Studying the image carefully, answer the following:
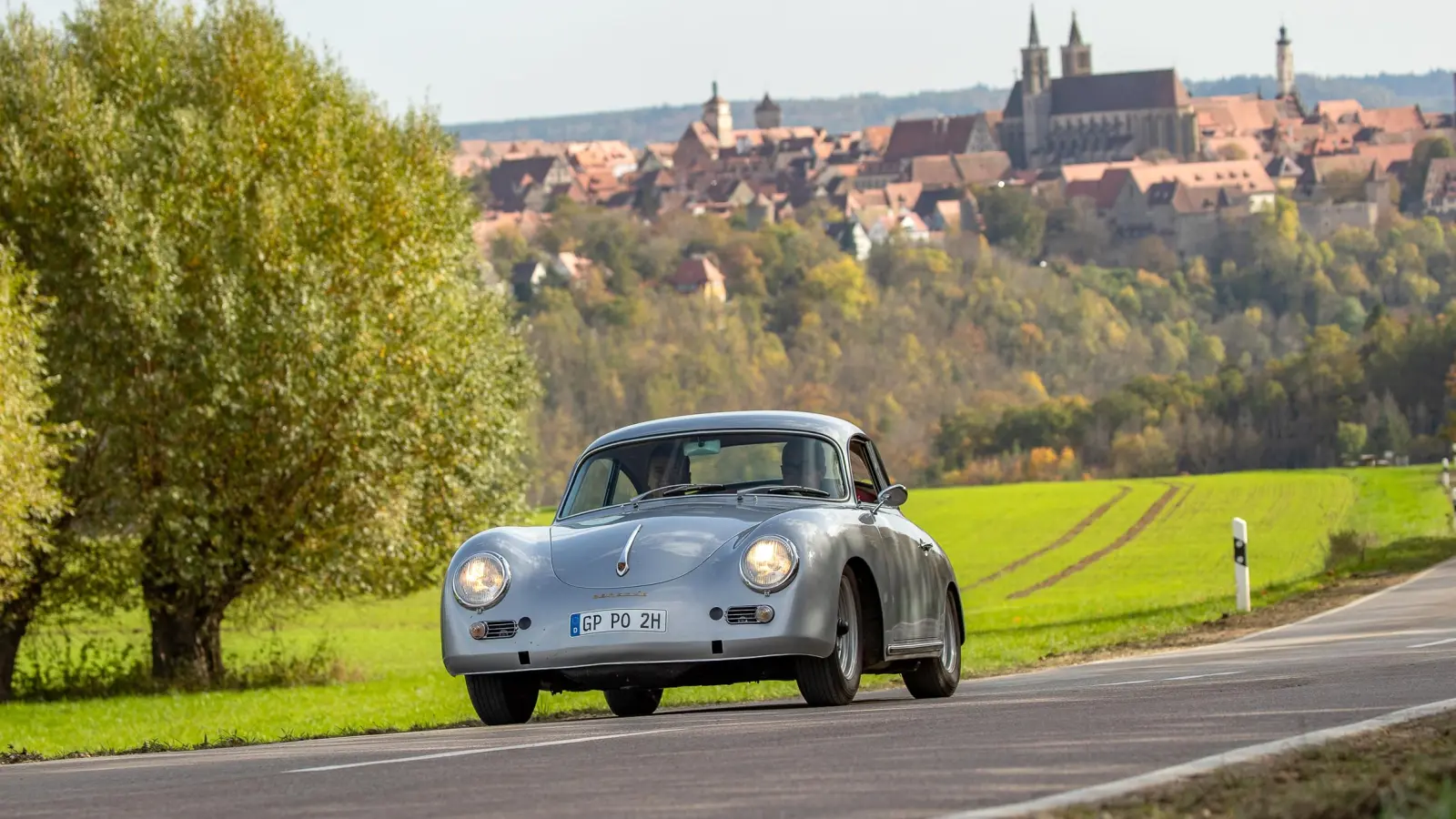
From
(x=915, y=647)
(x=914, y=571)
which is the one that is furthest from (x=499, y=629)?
(x=914, y=571)

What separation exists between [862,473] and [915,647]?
3.36ft

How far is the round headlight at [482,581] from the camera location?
10.8 metres

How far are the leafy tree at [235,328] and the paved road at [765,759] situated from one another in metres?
17.2

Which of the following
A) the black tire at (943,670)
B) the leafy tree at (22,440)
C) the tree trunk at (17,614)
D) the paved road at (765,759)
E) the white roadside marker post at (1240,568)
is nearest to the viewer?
the paved road at (765,759)

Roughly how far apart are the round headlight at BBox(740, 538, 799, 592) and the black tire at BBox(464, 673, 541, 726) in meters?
1.26

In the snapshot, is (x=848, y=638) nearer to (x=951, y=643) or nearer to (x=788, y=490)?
(x=788, y=490)

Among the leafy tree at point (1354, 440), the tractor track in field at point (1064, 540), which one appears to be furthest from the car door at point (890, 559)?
the leafy tree at point (1354, 440)

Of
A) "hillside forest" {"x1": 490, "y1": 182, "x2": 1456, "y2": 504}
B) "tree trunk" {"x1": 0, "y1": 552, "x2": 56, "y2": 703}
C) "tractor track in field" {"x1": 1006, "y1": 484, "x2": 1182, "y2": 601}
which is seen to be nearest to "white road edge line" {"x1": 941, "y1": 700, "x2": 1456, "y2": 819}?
"tree trunk" {"x1": 0, "y1": 552, "x2": 56, "y2": 703}

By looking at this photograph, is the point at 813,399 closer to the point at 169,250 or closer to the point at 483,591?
the point at 169,250

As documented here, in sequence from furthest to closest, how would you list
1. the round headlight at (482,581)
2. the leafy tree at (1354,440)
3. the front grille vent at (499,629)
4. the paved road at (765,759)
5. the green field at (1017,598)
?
1. the leafy tree at (1354,440)
2. the green field at (1017,598)
3. the round headlight at (482,581)
4. the front grille vent at (499,629)
5. the paved road at (765,759)

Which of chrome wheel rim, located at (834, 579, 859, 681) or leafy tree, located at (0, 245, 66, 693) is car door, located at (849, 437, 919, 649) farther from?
leafy tree, located at (0, 245, 66, 693)

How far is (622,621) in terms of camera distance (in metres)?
10.5

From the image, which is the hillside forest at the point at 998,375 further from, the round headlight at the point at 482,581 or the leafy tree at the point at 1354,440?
the round headlight at the point at 482,581

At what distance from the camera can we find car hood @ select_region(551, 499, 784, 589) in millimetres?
10617
